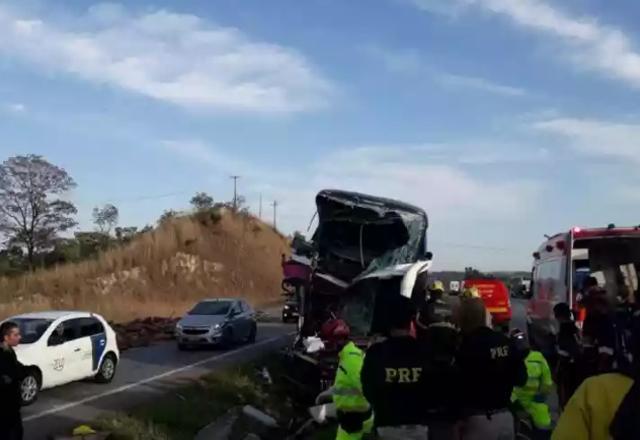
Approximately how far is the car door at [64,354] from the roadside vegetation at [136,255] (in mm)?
38088

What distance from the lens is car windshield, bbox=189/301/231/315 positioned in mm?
27280

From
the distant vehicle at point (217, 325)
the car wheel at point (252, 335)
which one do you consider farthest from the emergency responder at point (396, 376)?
the car wheel at point (252, 335)

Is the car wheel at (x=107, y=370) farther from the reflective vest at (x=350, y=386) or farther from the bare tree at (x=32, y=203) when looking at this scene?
the bare tree at (x=32, y=203)

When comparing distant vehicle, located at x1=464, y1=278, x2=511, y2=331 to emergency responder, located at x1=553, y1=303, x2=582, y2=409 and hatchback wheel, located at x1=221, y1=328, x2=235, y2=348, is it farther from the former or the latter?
→ emergency responder, located at x1=553, y1=303, x2=582, y2=409

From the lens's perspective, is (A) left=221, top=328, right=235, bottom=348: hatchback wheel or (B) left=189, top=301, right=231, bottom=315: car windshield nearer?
(A) left=221, top=328, right=235, bottom=348: hatchback wheel

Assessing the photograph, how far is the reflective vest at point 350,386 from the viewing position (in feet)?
18.4

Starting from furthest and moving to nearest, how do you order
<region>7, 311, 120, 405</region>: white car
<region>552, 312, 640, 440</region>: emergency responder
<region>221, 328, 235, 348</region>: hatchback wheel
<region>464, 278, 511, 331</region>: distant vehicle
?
<region>221, 328, 235, 348</region>: hatchback wheel
<region>464, 278, 511, 331</region>: distant vehicle
<region>7, 311, 120, 405</region>: white car
<region>552, 312, 640, 440</region>: emergency responder

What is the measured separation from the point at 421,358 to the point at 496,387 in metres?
0.80

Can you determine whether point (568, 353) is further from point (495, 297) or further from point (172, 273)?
point (172, 273)

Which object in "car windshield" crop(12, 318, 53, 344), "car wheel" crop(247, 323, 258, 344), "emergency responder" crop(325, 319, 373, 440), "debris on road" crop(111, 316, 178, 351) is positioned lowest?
"debris on road" crop(111, 316, 178, 351)

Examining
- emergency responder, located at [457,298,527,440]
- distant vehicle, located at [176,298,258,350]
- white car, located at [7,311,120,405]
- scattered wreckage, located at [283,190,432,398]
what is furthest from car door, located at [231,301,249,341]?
emergency responder, located at [457,298,527,440]

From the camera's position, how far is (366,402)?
5590 millimetres

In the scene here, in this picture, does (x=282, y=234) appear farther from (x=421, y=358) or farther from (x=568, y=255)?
(x=421, y=358)

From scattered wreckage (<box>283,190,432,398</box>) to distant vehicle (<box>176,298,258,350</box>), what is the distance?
9.86 meters
